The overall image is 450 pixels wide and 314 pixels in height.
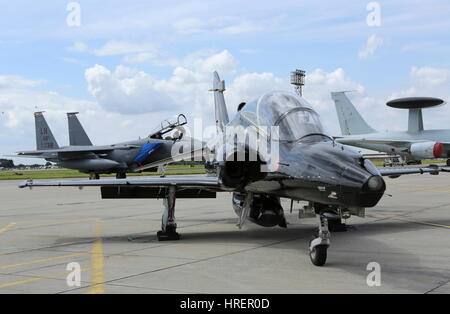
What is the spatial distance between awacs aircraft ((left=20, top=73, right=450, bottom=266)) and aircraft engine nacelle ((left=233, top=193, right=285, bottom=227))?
0.02 meters

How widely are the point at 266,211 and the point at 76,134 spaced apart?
3970 cm

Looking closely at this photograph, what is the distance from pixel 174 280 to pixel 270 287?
53.5 inches

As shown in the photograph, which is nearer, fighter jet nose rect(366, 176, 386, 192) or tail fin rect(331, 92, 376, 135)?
fighter jet nose rect(366, 176, 386, 192)

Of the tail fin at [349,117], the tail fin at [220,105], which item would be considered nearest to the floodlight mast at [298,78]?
the tail fin at [349,117]

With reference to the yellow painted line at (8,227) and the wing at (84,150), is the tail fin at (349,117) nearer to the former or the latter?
the wing at (84,150)

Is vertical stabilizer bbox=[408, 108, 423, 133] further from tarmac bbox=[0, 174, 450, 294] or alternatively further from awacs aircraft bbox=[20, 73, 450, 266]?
awacs aircraft bbox=[20, 73, 450, 266]

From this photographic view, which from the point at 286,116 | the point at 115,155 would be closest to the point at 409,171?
the point at 286,116

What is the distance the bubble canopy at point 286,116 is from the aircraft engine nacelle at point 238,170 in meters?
0.72

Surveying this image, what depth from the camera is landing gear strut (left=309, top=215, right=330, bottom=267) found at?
24.6ft

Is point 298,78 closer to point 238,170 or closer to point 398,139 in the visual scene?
point 398,139

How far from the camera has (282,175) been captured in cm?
835

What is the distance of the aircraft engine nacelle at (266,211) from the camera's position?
10023mm

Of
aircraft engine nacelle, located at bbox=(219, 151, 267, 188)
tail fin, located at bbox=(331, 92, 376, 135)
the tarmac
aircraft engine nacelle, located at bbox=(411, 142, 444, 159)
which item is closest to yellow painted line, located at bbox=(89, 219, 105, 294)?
the tarmac
